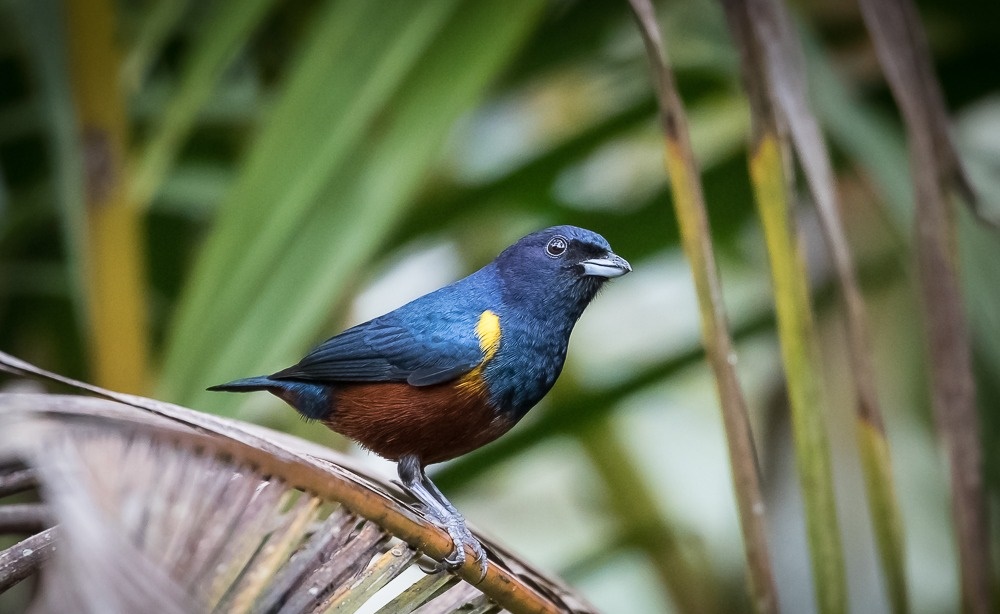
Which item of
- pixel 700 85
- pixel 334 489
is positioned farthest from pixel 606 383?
pixel 334 489

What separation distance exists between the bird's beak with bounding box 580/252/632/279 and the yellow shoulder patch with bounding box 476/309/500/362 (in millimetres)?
260

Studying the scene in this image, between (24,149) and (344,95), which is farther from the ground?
(24,149)

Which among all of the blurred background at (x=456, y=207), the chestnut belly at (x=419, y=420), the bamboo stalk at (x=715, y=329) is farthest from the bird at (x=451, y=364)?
the bamboo stalk at (x=715, y=329)

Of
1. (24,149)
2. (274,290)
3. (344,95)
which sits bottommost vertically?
(274,290)

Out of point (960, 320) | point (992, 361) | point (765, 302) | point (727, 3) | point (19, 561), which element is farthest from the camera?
point (765, 302)

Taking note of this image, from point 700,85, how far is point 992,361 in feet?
3.74

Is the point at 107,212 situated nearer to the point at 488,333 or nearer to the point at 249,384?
the point at 249,384

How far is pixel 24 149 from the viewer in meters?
3.63

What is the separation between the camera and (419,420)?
2.03 m

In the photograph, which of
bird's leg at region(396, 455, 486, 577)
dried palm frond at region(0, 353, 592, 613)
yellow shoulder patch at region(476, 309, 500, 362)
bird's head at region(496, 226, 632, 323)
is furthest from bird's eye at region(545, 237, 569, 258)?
dried palm frond at region(0, 353, 592, 613)

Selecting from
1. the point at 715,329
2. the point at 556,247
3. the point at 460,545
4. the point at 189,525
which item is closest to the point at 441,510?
the point at 460,545

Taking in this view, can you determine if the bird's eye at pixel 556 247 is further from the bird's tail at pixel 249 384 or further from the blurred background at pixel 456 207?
the bird's tail at pixel 249 384

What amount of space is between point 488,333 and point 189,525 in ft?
3.93

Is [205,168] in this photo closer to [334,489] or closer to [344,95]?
[344,95]
